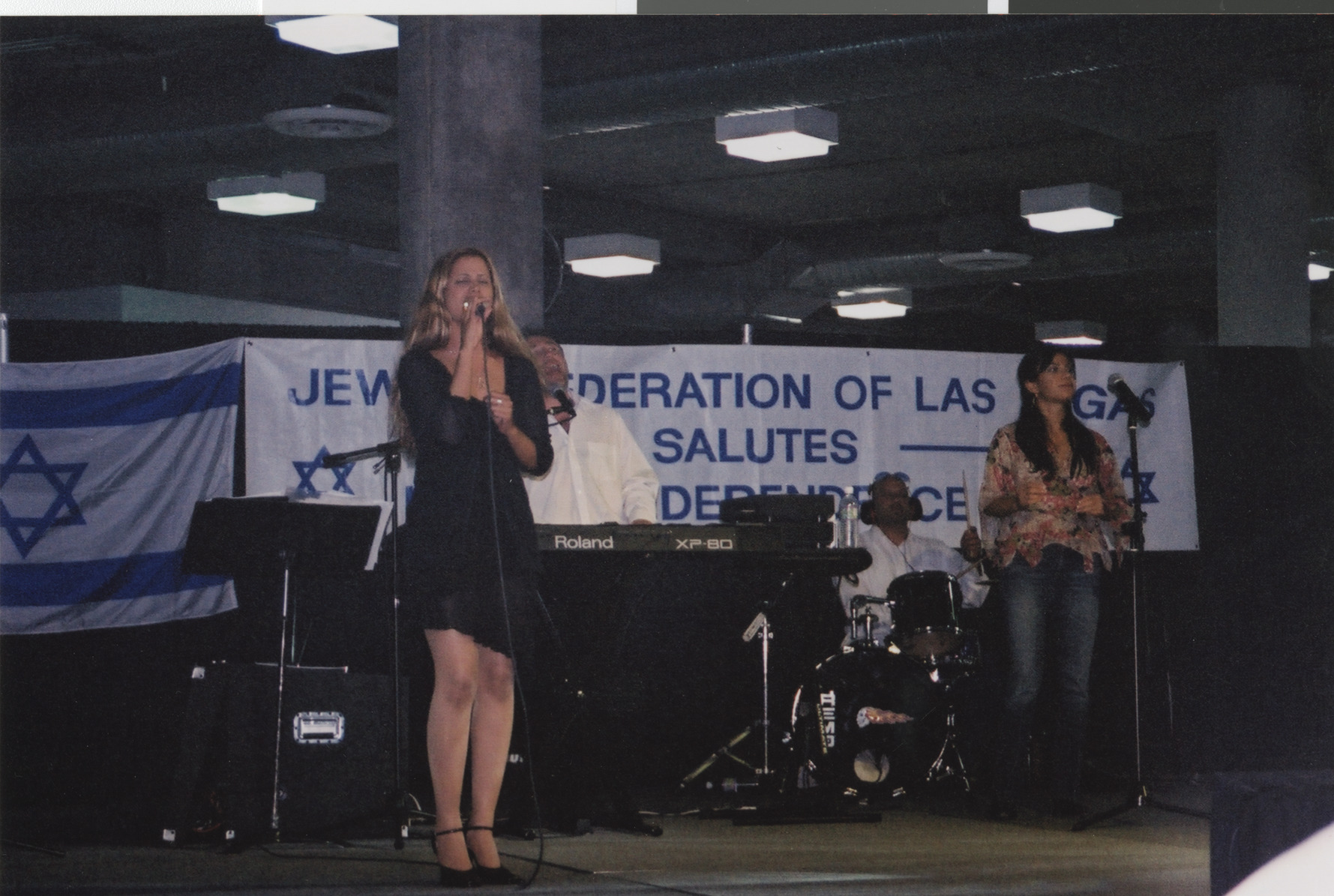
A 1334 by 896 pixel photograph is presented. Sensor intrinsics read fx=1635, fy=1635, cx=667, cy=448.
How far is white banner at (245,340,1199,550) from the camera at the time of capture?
5.87 metres

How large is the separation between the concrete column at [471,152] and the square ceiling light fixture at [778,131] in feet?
9.22

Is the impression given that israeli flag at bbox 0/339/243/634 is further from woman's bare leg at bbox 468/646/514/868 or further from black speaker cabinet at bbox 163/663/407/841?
woman's bare leg at bbox 468/646/514/868

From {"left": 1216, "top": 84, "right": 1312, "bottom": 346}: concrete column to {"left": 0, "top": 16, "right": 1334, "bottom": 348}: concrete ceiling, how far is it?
0.24 meters

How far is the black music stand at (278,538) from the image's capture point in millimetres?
4738

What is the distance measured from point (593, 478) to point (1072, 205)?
20.4 ft

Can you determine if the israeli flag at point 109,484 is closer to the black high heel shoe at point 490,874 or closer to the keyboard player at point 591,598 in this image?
the keyboard player at point 591,598

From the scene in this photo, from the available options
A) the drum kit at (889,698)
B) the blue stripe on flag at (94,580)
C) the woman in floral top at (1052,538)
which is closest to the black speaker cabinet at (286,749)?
the blue stripe on flag at (94,580)

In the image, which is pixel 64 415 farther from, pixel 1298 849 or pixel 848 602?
pixel 1298 849

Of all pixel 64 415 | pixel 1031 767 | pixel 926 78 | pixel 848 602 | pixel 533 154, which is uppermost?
pixel 926 78

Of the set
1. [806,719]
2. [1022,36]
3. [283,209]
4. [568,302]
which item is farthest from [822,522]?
[568,302]

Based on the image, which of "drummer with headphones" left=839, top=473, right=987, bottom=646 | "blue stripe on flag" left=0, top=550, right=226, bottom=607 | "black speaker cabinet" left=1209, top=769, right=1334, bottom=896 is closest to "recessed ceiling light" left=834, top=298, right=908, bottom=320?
"drummer with headphones" left=839, top=473, right=987, bottom=646

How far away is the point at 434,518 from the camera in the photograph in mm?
3824

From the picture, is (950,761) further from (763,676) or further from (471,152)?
(471,152)

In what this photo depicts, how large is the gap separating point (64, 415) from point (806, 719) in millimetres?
2823
